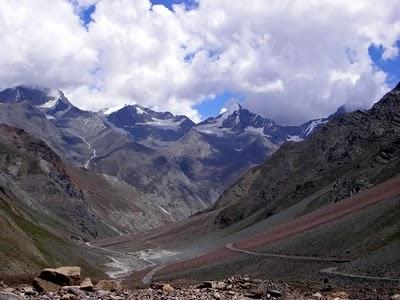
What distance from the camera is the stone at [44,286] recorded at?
100ft

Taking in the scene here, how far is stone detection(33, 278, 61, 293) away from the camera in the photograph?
30.5 metres

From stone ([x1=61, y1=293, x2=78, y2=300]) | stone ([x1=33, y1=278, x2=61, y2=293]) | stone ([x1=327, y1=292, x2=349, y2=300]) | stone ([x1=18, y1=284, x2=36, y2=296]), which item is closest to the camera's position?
stone ([x1=61, y1=293, x2=78, y2=300])

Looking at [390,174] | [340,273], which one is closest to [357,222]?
[340,273]

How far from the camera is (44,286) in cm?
3088

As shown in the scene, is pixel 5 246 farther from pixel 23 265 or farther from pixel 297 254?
pixel 297 254

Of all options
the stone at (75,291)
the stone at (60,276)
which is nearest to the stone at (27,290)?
the stone at (75,291)

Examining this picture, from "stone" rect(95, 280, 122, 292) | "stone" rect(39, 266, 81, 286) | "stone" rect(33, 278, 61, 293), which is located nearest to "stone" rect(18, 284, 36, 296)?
"stone" rect(33, 278, 61, 293)

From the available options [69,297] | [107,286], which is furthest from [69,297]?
[107,286]

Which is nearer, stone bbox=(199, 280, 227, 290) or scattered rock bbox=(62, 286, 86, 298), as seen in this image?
scattered rock bbox=(62, 286, 86, 298)

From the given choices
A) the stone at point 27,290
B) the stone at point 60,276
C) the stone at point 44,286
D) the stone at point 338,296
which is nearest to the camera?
the stone at point 27,290

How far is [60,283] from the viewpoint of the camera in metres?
32.6

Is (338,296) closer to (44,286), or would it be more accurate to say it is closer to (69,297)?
(69,297)

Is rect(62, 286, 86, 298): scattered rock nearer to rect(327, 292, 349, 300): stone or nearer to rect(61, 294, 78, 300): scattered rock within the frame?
rect(61, 294, 78, 300): scattered rock

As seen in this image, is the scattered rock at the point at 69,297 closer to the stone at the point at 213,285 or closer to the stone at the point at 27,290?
the stone at the point at 27,290
